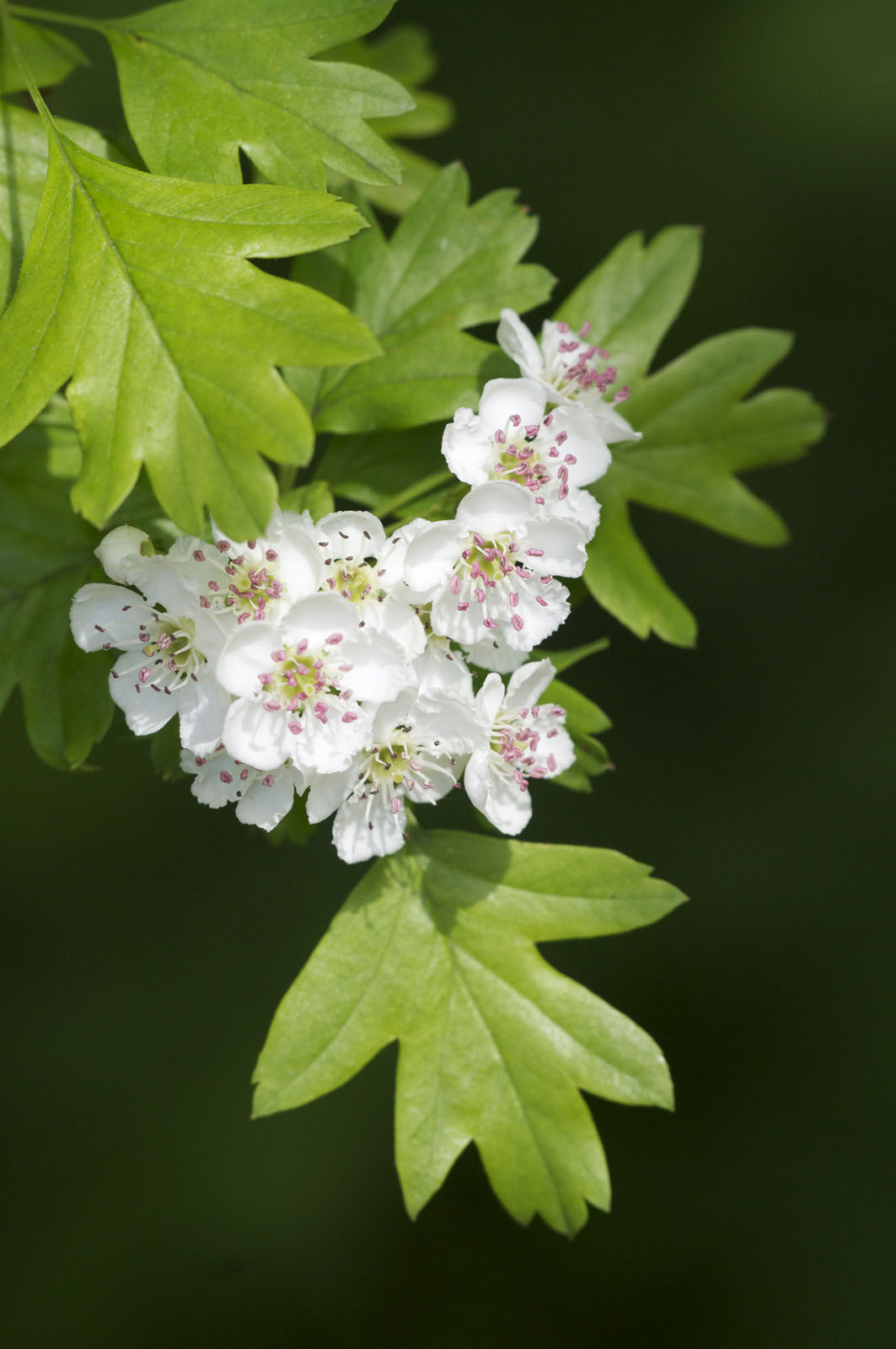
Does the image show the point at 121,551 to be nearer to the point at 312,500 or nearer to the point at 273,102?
the point at 312,500

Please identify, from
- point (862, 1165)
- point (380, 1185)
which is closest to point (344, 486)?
point (380, 1185)

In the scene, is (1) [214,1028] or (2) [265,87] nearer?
(2) [265,87]

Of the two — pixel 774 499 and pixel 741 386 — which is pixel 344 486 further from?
pixel 774 499

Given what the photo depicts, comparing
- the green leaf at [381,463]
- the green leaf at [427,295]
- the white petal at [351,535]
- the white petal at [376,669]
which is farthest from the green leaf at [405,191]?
the white petal at [376,669]

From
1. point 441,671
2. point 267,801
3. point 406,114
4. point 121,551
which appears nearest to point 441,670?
point 441,671

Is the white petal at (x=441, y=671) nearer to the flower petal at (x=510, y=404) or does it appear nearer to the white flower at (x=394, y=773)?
the white flower at (x=394, y=773)

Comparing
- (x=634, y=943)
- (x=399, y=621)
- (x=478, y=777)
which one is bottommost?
(x=634, y=943)

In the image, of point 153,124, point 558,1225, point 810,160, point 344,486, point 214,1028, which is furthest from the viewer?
point 810,160
